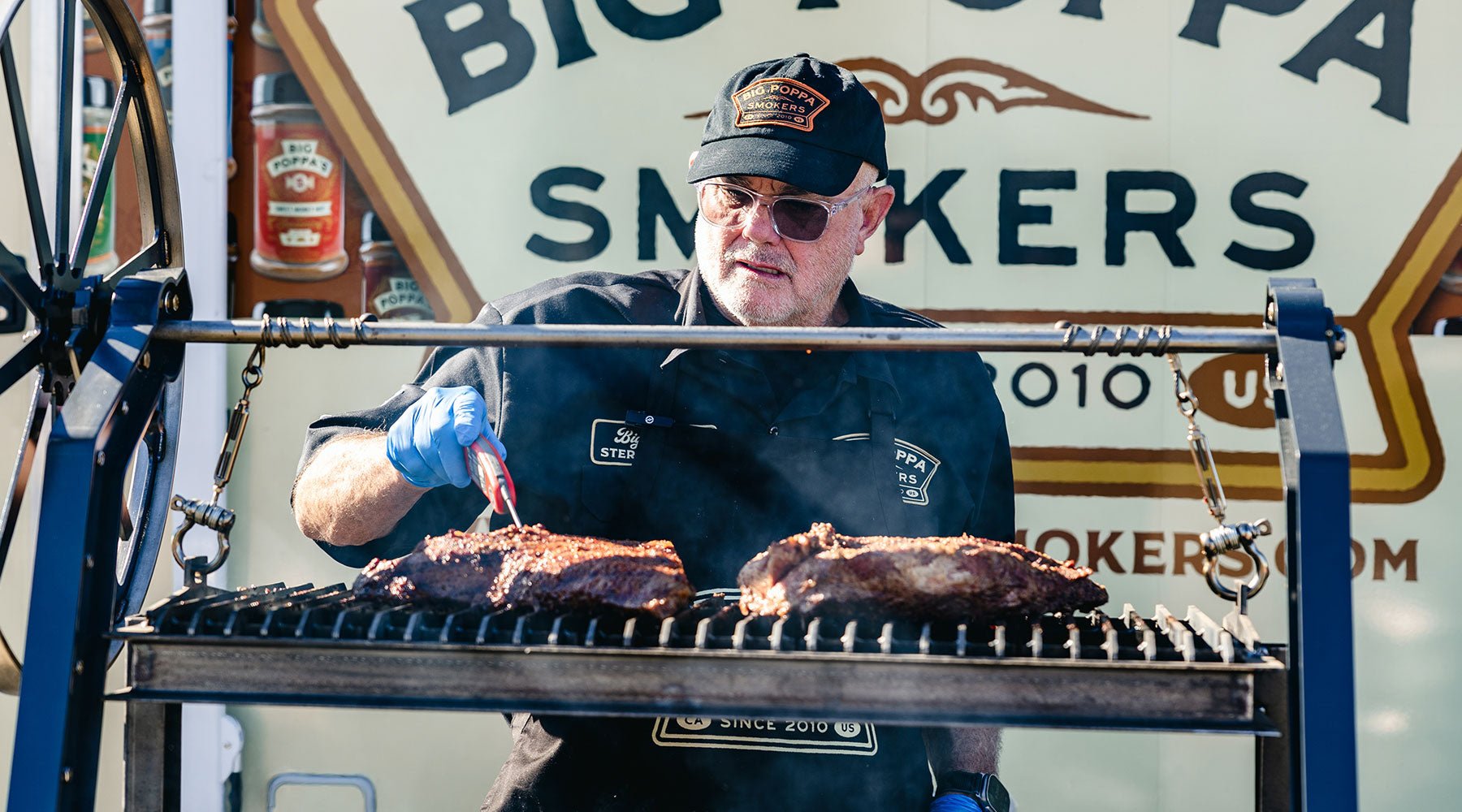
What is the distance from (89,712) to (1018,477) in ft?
8.57

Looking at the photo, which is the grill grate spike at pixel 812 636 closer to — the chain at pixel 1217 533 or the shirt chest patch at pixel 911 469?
the chain at pixel 1217 533

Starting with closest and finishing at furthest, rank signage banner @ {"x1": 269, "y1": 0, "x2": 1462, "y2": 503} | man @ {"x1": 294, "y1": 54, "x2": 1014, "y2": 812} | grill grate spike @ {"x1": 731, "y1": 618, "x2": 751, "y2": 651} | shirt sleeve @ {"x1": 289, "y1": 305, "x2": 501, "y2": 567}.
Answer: grill grate spike @ {"x1": 731, "y1": 618, "x2": 751, "y2": 651} < man @ {"x1": 294, "y1": 54, "x2": 1014, "y2": 812} < shirt sleeve @ {"x1": 289, "y1": 305, "x2": 501, "y2": 567} < signage banner @ {"x1": 269, "y1": 0, "x2": 1462, "y2": 503}

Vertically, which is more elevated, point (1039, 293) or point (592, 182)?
point (592, 182)

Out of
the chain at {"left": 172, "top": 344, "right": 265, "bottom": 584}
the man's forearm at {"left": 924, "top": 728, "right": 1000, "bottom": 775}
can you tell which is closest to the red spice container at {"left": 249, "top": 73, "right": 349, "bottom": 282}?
the chain at {"left": 172, "top": 344, "right": 265, "bottom": 584}

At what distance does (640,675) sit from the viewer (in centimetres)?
169

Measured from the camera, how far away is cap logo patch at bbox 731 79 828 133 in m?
2.55

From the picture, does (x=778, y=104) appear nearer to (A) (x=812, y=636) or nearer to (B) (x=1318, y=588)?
(A) (x=812, y=636)

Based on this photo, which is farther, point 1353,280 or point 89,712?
point 1353,280

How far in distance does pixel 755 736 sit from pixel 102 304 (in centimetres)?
131

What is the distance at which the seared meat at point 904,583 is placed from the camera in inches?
74.4

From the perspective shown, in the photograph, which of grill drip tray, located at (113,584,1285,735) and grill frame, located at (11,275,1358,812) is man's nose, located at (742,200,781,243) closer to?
grill frame, located at (11,275,1358,812)

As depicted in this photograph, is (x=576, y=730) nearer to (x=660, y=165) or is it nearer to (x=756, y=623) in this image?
(x=756, y=623)

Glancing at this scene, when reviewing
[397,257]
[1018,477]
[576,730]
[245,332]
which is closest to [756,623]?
[576,730]

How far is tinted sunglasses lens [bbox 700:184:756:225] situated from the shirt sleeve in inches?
19.5
